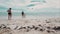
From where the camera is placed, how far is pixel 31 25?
4.60ft

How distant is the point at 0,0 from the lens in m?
Answer: 1.40

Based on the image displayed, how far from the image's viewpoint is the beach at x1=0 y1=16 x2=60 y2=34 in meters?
1.38

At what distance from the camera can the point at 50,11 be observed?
1.44 metres

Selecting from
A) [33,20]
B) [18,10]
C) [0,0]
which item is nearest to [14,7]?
[18,10]

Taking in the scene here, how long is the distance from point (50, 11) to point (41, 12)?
123 mm

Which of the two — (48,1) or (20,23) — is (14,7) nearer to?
(20,23)

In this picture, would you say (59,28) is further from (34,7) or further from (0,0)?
(0,0)

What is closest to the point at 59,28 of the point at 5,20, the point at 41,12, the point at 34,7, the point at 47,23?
the point at 47,23

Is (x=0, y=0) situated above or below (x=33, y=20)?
above

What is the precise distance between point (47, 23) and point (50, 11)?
17 centimetres

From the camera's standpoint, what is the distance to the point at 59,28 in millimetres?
1410

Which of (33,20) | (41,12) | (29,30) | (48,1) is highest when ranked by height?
(48,1)

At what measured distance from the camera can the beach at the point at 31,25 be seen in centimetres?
138

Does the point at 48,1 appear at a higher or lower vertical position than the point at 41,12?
higher
